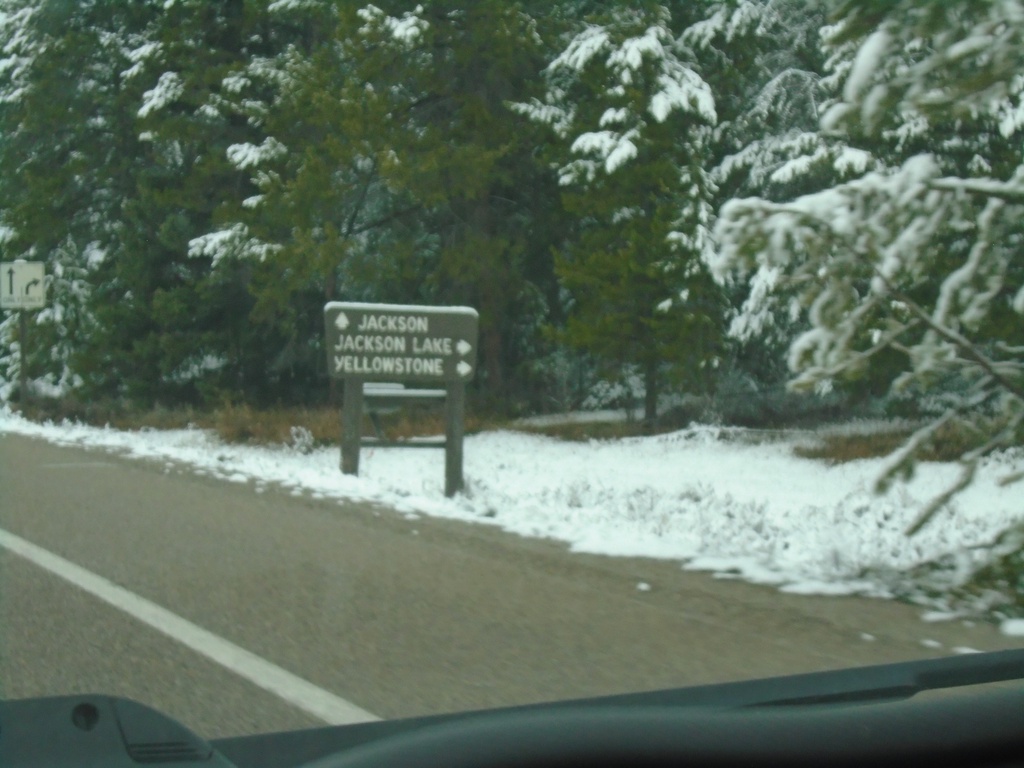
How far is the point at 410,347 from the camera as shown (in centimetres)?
1220

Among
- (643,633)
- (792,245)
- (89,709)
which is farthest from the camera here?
(792,245)

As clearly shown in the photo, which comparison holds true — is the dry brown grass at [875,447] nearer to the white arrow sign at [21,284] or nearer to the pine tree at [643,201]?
the pine tree at [643,201]

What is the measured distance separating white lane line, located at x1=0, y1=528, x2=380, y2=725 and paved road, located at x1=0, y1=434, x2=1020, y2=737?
59 mm

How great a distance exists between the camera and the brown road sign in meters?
12.1

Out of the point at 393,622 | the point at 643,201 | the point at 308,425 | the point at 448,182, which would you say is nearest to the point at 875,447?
the point at 643,201

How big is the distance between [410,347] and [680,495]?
3.14 meters

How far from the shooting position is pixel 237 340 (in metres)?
27.7

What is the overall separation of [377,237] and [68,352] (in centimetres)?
1050

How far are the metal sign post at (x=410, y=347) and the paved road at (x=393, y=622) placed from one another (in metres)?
2.72

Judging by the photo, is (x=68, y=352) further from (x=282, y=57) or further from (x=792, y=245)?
(x=792, y=245)

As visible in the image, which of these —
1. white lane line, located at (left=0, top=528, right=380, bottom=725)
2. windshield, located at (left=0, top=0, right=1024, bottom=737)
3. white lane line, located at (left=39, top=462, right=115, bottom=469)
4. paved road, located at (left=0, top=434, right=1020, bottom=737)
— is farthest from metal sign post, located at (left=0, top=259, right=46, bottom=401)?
white lane line, located at (left=0, top=528, right=380, bottom=725)

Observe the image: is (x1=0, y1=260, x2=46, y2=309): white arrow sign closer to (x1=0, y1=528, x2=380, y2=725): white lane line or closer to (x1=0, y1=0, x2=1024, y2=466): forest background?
(x1=0, y1=0, x2=1024, y2=466): forest background

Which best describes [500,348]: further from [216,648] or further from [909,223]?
[216,648]

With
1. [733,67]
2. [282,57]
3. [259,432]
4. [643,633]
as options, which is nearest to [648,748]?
[643,633]
